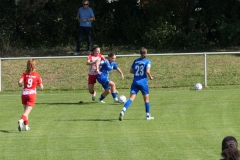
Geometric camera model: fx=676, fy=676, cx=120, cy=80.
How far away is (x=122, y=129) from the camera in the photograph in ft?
49.4

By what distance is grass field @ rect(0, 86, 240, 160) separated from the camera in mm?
12492

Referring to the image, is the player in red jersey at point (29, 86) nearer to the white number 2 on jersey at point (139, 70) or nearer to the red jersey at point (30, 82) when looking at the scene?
the red jersey at point (30, 82)

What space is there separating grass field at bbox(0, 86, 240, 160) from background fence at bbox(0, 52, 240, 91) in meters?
2.91

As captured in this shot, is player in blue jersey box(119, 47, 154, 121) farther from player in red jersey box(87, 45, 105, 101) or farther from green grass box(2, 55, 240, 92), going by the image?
green grass box(2, 55, 240, 92)

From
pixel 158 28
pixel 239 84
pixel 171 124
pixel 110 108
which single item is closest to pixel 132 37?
pixel 158 28

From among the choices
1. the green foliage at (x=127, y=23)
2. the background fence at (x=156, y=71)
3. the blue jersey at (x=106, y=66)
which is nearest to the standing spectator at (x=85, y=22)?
the background fence at (x=156, y=71)

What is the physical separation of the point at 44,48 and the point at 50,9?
6.78ft

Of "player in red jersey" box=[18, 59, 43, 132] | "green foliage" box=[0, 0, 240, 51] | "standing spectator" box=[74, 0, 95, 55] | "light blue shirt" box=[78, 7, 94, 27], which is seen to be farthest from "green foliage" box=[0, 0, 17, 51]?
"player in red jersey" box=[18, 59, 43, 132]

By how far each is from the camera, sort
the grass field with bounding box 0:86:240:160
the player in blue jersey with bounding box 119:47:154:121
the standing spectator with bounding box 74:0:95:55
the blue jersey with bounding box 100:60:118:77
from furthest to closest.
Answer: the standing spectator with bounding box 74:0:95:55
the blue jersey with bounding box 100:60:118:77
the player in blue jersey with bounding box 119:47:154:121
the grass field with bounding box 0:86:240:160

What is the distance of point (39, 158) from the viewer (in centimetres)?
1205

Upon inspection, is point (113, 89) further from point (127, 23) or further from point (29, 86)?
point (127, 23)

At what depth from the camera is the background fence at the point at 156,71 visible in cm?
2473

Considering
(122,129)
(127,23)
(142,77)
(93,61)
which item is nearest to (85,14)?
(127,23)

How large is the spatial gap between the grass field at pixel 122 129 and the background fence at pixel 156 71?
2910 millimetres
